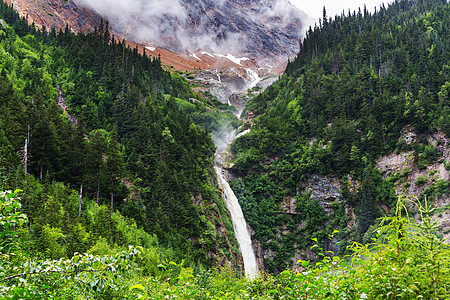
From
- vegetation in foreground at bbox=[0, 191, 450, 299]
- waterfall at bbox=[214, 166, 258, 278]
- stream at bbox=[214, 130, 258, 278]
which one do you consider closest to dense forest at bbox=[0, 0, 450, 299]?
vegetation in foreground at bbox=[0, 191, 450, 299]

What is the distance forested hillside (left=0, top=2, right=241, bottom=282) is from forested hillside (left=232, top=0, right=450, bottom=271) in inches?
799

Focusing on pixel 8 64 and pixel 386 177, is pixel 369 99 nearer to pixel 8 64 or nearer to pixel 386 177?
pixel 386 177

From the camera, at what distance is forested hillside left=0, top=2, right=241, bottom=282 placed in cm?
4022

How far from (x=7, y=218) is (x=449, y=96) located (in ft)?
326

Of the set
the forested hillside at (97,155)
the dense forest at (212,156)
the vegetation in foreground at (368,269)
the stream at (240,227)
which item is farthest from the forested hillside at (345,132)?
the vegetation in foreground at (368,269)

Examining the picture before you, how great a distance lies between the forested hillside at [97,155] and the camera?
40.2 meters

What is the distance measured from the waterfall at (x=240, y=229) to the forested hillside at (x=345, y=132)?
4109 mm

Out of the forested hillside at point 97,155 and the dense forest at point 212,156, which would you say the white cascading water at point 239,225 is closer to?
the dense forest at point 212,156

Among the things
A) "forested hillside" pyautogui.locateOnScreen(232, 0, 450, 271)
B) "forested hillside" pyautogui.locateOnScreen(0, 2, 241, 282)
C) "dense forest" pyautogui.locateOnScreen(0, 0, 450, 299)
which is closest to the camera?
"dense forest" pyautogui.locateOnScreen(0, 0, 450, 299)

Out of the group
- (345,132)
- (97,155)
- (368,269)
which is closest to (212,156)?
(97,155)

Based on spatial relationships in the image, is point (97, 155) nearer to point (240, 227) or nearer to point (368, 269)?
point (240, 227)

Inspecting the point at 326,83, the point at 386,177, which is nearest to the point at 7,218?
the point at 386,177

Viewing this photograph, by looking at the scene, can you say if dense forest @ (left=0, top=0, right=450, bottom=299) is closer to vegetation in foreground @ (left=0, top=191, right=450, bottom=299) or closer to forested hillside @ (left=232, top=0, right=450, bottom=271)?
vegetation in foreground @ (left=0, top=191, right=450, bottom=299)

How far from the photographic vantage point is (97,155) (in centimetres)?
5572
